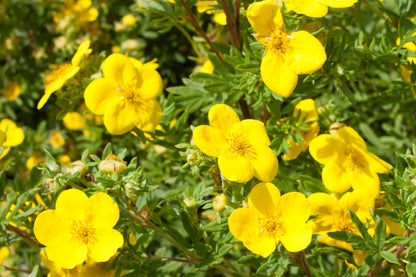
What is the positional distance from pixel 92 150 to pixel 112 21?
4.98 feet

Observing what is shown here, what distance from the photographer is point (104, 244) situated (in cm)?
182

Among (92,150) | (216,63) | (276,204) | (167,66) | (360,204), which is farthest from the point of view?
(167,66)

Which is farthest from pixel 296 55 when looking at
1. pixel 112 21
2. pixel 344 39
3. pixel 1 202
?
pixel 112 21

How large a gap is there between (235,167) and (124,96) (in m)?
0.61

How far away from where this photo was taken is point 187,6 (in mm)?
2377

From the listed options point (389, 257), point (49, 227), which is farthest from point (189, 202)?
point (389, 257)

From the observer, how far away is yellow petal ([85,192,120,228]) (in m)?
1.78

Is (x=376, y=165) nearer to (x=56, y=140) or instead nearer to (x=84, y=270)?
(x=84, y=270)

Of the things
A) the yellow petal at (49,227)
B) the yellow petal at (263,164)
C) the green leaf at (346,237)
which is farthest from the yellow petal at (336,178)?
the yellow petal at (49,227)

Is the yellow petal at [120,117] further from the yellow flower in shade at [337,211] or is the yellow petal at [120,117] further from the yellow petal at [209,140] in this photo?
the yellow flower in shade at [337,211]

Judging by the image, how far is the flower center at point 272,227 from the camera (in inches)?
70.2

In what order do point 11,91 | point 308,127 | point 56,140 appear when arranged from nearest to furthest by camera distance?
point 308,127
point 56,140
point 11,91

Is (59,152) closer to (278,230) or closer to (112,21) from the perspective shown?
(112,21)

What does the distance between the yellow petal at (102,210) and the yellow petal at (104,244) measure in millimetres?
31
